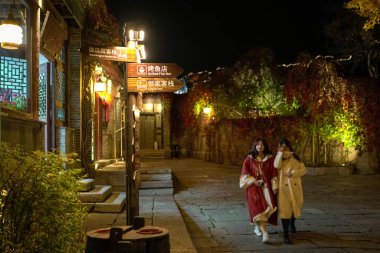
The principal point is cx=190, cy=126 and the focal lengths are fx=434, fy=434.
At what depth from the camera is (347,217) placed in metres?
10.1

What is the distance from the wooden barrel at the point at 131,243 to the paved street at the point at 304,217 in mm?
3361

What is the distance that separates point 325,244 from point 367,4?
872 centimetres

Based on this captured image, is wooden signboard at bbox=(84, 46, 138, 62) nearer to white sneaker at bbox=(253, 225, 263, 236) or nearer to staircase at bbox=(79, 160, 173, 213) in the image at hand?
staircase at bbox=(79, 160, 173, 213)

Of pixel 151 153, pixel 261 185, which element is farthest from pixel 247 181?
pixel 151 153

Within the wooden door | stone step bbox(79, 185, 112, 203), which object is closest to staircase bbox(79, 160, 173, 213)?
stone step bbox(79, 185, 112, 203)

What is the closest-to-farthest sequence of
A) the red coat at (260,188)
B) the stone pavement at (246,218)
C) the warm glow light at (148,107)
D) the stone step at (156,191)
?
1. the stone pavement at (246,218)
2. the red coat at (260,188)
3. the stone step at (156,191)
4. the warm glow light at (148,107)

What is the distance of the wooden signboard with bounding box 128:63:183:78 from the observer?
7367 millimetres

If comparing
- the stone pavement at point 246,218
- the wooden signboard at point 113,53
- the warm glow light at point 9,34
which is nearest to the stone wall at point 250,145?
the stone pavement at point 246,218

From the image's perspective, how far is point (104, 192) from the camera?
11359mm

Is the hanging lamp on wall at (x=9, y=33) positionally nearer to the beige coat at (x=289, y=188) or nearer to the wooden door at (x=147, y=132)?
the beige coat at (x=289, y=188)

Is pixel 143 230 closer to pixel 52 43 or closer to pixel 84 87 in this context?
pixel 52 43

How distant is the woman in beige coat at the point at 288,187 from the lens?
8.08 meters

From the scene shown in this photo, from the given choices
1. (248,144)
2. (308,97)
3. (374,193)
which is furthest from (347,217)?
(248,144)

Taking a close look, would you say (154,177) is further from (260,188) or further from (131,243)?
(131,243)
